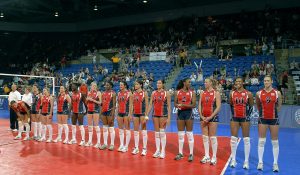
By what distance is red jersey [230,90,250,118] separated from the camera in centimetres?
787

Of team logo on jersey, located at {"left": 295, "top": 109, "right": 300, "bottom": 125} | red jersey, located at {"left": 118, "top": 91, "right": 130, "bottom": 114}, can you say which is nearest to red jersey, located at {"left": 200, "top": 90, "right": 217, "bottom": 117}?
red jersey, located at {"left": 118, "top": 91, "right": 130, "bottom": 114}

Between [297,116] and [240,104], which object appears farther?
[297,116]

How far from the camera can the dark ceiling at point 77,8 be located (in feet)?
92.6

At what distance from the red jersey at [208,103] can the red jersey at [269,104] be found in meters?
1.19

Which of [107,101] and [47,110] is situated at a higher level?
[107,101]

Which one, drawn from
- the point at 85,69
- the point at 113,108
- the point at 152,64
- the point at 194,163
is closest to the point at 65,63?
the point at 85,69

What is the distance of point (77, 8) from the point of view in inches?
Result: 1180

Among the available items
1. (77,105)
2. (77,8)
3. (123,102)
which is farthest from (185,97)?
(77,8)

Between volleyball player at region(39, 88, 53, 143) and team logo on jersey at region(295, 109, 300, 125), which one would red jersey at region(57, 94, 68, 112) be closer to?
volleyball player at region(39, 88, 53, 143)

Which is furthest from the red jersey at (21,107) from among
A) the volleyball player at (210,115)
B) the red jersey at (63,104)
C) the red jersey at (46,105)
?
the volleyball player at (210,115)

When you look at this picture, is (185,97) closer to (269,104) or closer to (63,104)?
(269,104)

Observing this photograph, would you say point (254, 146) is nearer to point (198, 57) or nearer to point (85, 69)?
point (198, 57)

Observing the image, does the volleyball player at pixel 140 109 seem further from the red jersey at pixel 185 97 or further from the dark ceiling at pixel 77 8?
the dark ceiling at pixel 77 8

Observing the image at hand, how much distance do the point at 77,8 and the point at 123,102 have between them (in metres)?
22.5
